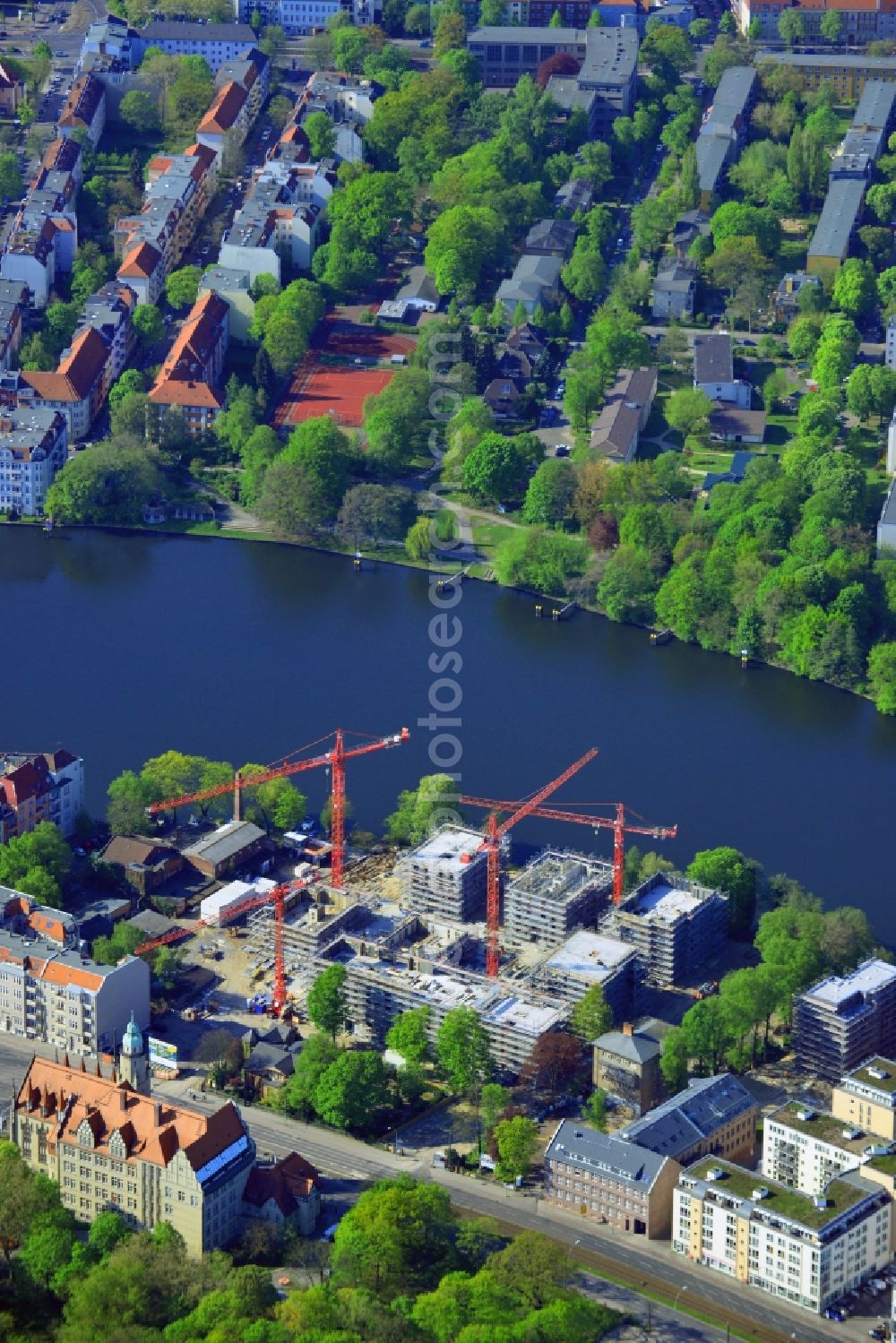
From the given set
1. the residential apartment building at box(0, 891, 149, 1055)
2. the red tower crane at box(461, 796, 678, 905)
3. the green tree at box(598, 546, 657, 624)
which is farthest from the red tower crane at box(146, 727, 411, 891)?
the green tree at box(598, 546, 657, 624)

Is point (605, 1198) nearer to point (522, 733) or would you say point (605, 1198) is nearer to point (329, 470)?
point (522, 733)

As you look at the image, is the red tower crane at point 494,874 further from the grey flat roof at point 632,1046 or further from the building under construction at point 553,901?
the grey flat roof at point 632,1046

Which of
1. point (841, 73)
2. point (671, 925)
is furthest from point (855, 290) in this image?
point (671, 925)

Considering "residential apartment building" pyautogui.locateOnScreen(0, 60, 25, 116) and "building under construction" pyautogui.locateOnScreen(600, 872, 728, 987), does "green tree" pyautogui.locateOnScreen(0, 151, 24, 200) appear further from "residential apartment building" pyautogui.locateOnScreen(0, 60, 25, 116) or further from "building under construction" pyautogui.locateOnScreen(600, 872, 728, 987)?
"building under construction" pyautogui.locateOnScreen(600, 872, 728, 987)

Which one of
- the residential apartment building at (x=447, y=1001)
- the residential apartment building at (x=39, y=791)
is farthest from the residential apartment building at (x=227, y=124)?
the residential apartment building at (x=447, y=1001)

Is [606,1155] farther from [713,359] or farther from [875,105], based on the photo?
[875,105]

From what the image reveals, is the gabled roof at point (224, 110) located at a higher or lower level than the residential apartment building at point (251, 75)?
lower

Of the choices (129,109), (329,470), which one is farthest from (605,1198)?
(129,109)
